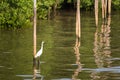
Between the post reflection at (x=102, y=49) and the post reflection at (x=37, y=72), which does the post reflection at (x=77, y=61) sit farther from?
the post reflection at (x=37, y=72)

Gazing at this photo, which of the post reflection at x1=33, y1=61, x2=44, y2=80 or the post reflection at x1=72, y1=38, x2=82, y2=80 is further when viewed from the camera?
the post reflection at x1=72, y1=38, x2=82, y2=80

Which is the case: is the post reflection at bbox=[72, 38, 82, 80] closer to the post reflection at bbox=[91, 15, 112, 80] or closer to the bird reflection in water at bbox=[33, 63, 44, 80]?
the post reflection at bbox=[91, 15, 112, 80]

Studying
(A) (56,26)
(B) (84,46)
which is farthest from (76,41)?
(A) (56,26)

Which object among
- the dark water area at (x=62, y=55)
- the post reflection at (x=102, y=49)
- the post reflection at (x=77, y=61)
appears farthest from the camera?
the dark water area at (x=62, y=55)

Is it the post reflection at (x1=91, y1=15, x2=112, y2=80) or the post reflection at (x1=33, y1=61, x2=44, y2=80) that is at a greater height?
the post reflection at (x1=91, y1=15, x2=112, y2=80)

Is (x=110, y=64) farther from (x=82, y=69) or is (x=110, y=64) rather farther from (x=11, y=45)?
Result: (x=11, y=45)

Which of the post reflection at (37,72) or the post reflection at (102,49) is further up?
the post reflection at (102,49)

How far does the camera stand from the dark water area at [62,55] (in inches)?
890

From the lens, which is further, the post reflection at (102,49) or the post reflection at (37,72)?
the post reflection at (102,49)

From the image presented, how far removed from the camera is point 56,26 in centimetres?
4788

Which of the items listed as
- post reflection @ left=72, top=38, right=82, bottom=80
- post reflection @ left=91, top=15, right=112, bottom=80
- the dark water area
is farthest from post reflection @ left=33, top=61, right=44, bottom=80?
post reflection @ left=91, top=15, right=112, bottom=80

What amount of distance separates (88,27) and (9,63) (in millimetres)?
21353

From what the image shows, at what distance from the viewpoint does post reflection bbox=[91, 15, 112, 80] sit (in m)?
22.4

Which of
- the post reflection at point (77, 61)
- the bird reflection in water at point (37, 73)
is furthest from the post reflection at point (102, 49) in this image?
the bird reflection in water at point (37, 73)
